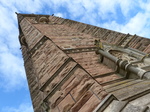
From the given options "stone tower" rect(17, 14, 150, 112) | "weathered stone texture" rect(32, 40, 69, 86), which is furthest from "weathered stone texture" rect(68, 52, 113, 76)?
"weathered stone texture" rect(32, 40, 69, 86)

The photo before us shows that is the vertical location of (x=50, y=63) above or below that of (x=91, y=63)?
above

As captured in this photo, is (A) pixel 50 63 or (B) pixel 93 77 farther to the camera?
(A) pixel 50 63

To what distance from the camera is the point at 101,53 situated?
18.7 feet

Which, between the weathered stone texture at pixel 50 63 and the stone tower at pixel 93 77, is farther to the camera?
the weathered stone texture at pixel 50 63

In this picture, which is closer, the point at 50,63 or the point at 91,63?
the point at 50,63

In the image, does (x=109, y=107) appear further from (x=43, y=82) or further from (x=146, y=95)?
(x=43, y=82)

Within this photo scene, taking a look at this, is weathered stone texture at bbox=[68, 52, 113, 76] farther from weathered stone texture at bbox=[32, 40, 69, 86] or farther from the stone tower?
weathered stone texture at bbox=[32, 40, 69, 86]

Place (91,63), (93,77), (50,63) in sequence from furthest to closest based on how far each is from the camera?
(91,63) → (50,63) → (93,77)

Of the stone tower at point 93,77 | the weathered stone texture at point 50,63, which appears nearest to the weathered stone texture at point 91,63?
the stone tower at point 93,77

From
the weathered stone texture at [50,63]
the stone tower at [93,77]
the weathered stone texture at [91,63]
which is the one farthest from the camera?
the weathered stone texture at [91,63]

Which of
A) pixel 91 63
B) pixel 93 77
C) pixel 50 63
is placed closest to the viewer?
pixel 93 77

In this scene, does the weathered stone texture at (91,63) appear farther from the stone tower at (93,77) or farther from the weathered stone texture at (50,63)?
the weathered stone texture at (50,63)

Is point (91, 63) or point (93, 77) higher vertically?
point (91, 63)

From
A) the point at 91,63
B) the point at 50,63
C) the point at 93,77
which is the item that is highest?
the point at 50,63
